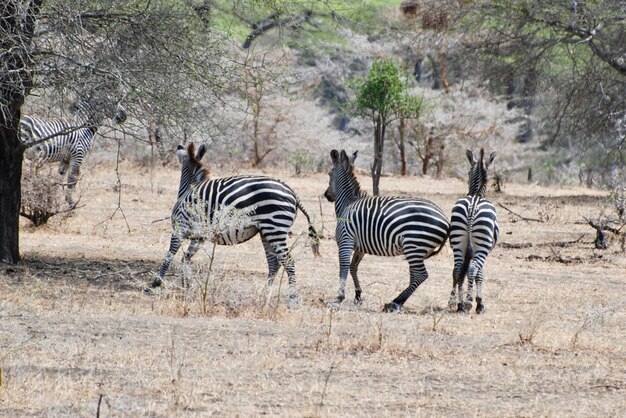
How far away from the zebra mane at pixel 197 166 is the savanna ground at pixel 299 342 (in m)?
1.24

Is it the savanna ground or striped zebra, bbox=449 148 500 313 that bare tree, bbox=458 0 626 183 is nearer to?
the savanna ground

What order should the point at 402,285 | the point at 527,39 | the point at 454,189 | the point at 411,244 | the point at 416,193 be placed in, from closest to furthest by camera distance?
the point at 411,244 < the point at 402,285 < the point at 527,39 < the point at 416,193 < the point at 454,189

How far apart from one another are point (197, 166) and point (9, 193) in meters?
2.26

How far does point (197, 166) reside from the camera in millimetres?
12023

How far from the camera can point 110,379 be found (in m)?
6.50

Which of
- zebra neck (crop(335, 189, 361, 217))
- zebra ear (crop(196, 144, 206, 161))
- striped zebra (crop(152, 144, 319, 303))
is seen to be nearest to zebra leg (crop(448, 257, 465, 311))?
striped zebra (crop(152, 144, 319, 303))

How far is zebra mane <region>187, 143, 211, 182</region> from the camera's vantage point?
1194 centimetres

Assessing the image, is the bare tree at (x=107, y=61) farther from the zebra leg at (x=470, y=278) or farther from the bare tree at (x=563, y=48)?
the bare tree at (x=563, y=48)

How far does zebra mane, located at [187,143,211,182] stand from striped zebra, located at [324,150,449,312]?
1818mm

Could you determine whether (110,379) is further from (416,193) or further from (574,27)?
(416,193)

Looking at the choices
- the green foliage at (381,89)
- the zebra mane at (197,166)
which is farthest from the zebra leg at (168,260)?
the green foliage at (381,89)

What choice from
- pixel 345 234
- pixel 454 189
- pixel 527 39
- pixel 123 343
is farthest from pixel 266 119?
pixel 123 343

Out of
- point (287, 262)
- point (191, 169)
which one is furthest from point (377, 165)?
point (287, 262)

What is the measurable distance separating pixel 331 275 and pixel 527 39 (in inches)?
489
